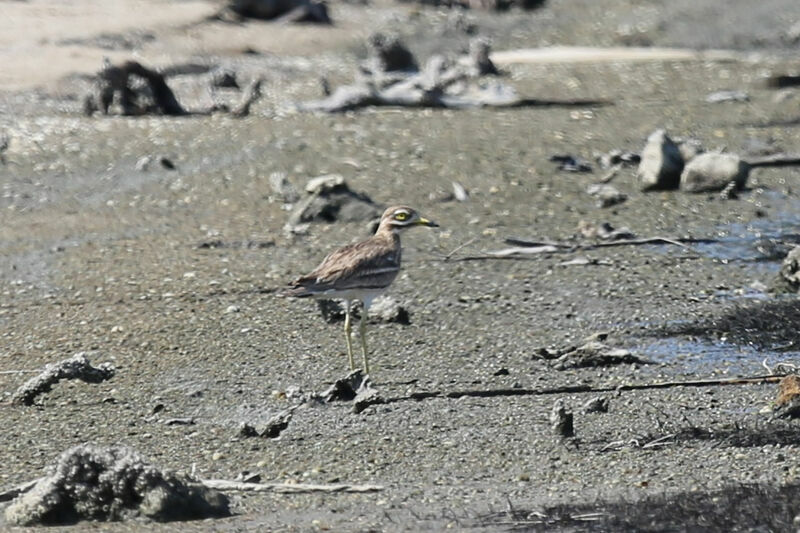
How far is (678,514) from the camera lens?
5.15 metres

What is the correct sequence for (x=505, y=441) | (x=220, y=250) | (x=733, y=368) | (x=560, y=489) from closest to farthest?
(x=560, y=489)
(x=505, y=441)
(x=733, y=368)
(x=220, y=250)

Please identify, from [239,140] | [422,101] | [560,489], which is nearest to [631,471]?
[560,489]

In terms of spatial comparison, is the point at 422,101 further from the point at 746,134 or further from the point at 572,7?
the point at 572,7

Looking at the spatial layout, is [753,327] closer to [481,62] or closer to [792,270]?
[792,270]

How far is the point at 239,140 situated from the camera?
12.4 metres

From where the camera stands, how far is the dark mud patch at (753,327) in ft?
24.7

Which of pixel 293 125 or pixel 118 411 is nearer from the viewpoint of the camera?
pixel 118 411

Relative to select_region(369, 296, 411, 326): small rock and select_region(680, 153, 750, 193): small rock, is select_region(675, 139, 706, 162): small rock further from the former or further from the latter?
select_region(369, 296, 411, 326): small rock

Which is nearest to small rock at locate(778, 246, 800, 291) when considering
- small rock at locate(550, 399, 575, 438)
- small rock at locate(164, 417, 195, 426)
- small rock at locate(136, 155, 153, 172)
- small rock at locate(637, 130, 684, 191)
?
small rock at locate(637, 130, 684, 191)

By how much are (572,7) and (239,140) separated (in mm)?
11264

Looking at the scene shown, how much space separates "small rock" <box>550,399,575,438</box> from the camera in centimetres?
608

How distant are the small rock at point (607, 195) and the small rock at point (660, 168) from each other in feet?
0.87

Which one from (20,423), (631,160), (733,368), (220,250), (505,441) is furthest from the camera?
(631,160)

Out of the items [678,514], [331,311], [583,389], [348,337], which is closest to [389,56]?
[331,311]
